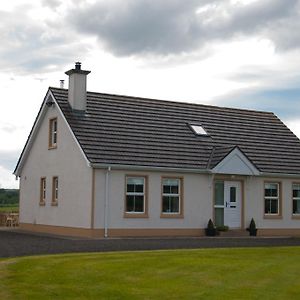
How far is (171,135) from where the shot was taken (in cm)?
3056

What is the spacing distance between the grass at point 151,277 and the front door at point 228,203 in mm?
13020

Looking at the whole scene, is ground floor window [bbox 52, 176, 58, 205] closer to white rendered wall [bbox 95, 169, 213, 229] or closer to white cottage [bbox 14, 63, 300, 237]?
white cottage [bbox 14, 63, 300, 237]

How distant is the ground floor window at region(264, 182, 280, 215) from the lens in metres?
31.1

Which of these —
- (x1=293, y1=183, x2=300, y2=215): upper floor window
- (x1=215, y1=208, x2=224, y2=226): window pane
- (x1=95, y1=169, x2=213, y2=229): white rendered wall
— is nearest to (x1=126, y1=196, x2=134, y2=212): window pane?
(x1=95, y1=169, x2=213, y2=229): white rendered wall

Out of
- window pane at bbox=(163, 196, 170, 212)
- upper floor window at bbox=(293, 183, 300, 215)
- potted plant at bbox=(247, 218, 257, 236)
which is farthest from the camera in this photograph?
upper floor window at bbox=(293, 183, 300, 215)

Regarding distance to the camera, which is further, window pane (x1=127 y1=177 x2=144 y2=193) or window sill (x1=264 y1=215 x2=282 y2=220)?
window sill (x1=264 y1=215 x2=282 y2=220)

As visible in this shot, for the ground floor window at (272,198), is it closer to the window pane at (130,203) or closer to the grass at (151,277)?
the window pane at (130,203)

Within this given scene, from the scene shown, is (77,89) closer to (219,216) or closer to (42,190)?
(42,190)

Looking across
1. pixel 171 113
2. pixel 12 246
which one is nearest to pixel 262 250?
pixel 12 246

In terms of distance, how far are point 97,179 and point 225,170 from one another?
5812mm

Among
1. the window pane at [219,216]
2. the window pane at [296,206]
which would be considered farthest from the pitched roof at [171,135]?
the window pane at [219,216]

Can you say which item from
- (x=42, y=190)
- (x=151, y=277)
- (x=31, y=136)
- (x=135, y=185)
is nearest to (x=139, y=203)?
(x=135, y=185)

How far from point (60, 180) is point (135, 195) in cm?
401

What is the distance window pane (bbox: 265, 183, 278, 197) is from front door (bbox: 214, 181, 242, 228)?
147 cm
